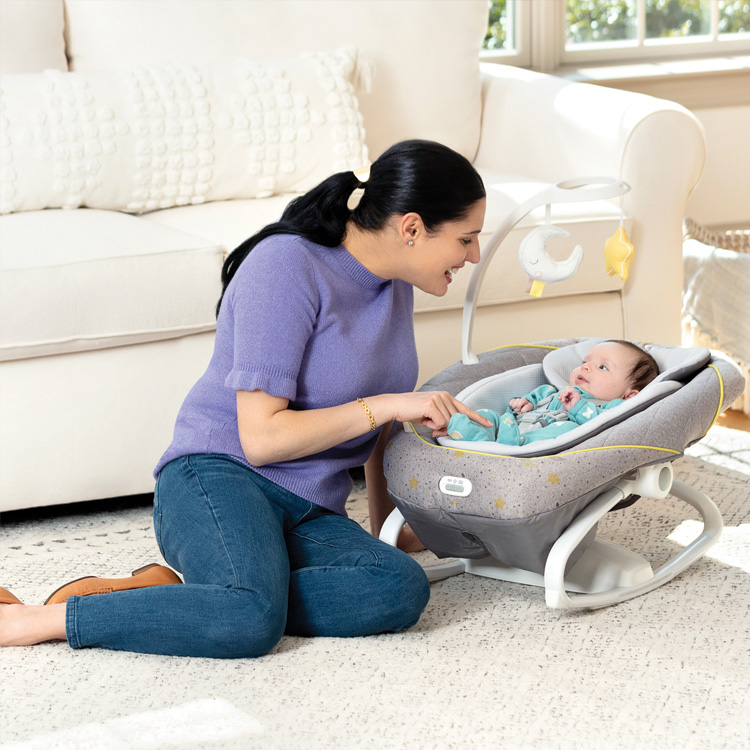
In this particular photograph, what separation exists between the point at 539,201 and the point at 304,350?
44 cm

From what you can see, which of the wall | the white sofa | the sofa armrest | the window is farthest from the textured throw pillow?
the wall

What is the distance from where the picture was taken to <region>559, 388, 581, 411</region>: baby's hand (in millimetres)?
1582

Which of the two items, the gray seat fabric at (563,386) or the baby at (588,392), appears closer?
the gray seat fabric at (563,386)

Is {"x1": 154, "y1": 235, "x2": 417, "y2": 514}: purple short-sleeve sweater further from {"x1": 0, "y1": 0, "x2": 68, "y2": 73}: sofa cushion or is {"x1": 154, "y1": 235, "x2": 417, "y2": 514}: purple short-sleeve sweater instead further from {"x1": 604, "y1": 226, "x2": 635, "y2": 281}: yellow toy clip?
{"x1": 0, "y1": 0, "x2": 68, "y2": 73}: sofa cushion

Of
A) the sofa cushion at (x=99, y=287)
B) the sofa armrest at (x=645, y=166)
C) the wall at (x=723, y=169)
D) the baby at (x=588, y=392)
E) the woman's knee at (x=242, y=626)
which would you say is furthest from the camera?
the wall at (x=723, y=169)

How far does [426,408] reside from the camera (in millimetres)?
1390

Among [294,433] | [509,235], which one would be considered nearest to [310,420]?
[294,433]

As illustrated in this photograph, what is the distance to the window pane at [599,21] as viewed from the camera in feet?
10.5

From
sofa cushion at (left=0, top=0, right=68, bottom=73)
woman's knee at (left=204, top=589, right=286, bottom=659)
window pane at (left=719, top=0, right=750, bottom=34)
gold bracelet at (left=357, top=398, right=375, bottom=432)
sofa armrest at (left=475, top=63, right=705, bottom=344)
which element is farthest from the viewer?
window pane at (left=719, top=0, right=750, bottom=34)

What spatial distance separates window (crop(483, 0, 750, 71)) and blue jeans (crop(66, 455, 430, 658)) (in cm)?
220

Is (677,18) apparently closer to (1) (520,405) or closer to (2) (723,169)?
(2) (723,169)

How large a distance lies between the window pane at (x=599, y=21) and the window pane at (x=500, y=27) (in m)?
0.19

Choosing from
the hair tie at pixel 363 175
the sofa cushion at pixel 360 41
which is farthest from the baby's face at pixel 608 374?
the sofa cushion at pixel 360 41

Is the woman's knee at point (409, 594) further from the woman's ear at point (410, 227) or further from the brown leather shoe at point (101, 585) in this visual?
the woman's ear at point (410, 227)
